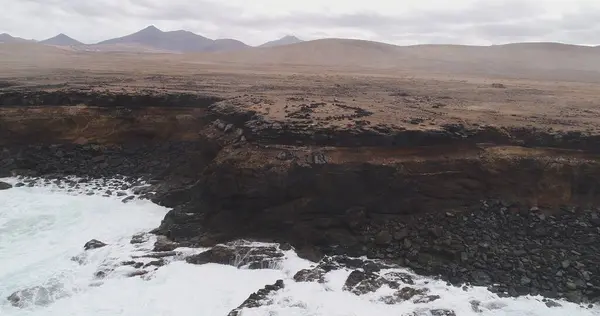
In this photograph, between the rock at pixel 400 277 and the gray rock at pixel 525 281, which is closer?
the gray rock at pixel 525 281

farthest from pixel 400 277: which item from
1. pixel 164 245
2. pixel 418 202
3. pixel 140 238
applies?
pixel 140 238

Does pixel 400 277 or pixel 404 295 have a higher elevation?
pixel 400 277

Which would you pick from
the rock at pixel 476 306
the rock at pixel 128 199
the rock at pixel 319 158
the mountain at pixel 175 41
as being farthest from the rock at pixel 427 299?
the mountain at pixel 175 41

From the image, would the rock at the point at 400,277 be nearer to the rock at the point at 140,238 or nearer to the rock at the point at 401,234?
the rock at the point at 401,234

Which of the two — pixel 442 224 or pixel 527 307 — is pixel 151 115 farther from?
pixel 527 307

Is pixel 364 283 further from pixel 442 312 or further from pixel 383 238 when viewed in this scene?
pixel 442 312

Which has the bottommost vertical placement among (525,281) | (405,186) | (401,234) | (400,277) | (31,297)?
(31,297)

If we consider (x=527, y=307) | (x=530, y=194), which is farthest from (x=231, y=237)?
(x=530, y=194)
